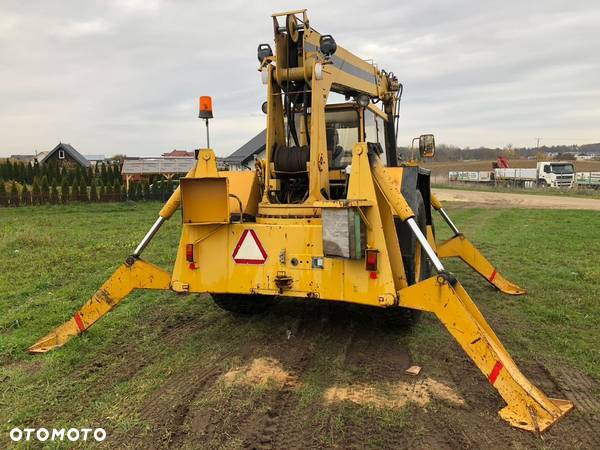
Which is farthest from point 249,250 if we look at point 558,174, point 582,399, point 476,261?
point 558,174

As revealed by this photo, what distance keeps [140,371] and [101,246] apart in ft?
22.8

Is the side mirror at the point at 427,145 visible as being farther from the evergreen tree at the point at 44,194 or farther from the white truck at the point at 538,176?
the white truck at the point at 538,176

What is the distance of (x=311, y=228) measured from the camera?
438 cm

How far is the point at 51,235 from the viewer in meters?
11.8

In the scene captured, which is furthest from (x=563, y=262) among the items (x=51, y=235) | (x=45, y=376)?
(x=51, y=235)

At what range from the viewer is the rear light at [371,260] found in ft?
13.6

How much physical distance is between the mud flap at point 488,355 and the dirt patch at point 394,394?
15.8 inches

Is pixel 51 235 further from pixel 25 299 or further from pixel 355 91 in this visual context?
pixel 355 91

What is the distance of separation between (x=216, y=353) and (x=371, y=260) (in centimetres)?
171

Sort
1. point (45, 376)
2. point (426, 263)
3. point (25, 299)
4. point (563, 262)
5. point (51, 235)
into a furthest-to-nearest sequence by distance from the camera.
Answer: point (51, 235), point (563, 262), point (25, 299), point (426, 263), point (45, 376)

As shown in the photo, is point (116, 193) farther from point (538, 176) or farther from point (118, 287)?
point (538, 176)

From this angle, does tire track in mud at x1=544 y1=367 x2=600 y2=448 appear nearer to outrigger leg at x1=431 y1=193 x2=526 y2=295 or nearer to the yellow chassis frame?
the yellow chassis frame

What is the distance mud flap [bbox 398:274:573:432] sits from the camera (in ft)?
10.5
